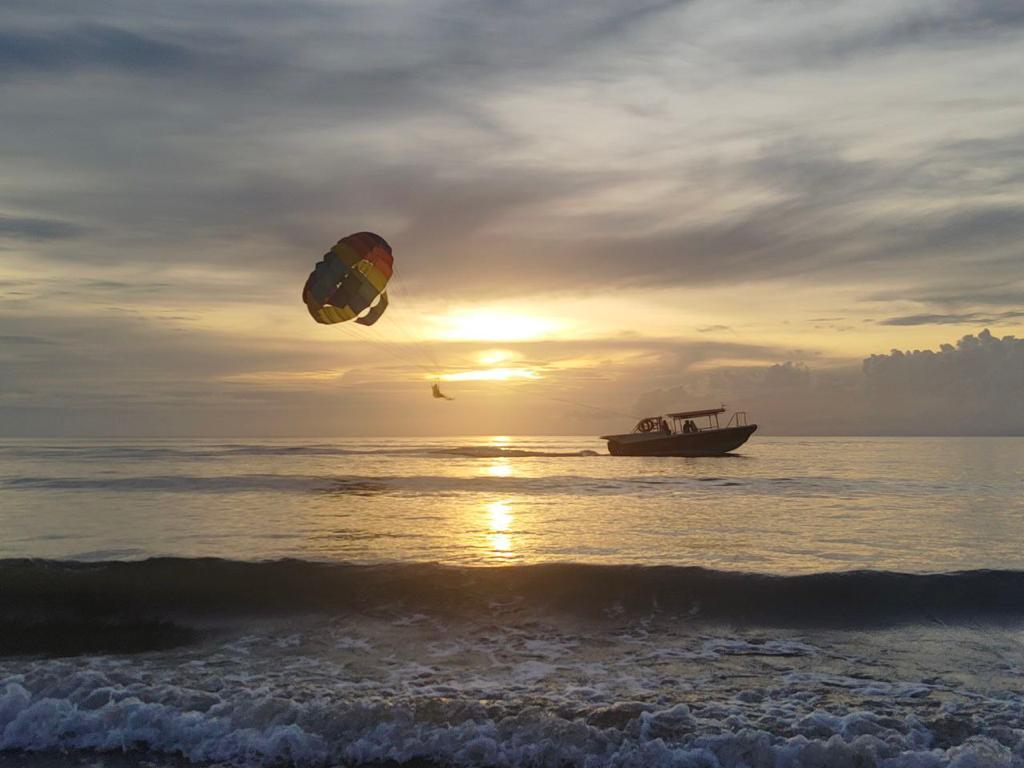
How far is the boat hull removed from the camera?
237 ft

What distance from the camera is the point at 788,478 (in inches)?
2002

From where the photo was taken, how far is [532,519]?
27844 mm

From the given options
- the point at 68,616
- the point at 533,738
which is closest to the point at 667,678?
the point at 533,738

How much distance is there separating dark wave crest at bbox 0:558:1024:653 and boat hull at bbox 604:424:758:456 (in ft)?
186

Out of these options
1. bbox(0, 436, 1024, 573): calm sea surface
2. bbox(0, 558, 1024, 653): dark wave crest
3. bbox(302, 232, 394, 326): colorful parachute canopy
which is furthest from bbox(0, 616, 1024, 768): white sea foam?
bbox(302, 232, 394, 326): colorful parachute canopy

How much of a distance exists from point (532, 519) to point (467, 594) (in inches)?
538

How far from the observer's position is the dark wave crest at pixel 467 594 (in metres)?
13.3

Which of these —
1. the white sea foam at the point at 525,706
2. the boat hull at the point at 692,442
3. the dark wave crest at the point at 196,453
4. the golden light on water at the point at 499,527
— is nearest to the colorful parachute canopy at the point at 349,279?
the golden light on water at the point at 499,527

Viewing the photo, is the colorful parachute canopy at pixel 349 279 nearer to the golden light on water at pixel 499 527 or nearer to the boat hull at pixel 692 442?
the golden light on water at pixel 499 527

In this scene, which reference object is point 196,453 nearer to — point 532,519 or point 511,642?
point 532,519

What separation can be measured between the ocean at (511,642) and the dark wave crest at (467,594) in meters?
0.07

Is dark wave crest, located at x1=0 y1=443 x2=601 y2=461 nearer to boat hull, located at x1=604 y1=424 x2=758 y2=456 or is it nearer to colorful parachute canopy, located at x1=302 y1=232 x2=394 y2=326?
boat hull, located at x1=604 y1=424 x2=758 y2=456

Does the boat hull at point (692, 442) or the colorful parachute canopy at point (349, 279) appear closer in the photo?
the colorful parachute canopy at point (349, 279)

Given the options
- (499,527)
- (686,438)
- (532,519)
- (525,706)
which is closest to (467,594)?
(525,706)
